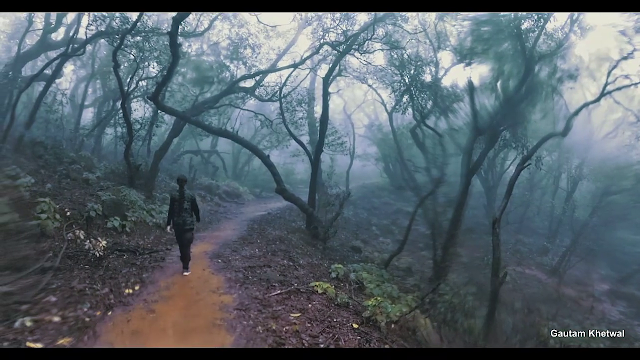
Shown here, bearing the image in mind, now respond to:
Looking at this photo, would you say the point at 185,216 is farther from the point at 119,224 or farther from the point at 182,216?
the point at 119,224

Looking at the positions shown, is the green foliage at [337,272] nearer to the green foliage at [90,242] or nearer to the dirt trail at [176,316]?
the dirt trail at [176,316]

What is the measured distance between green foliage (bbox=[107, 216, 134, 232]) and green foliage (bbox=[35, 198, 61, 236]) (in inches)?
46.5

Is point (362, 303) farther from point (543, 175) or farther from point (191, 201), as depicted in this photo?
point (543, 175)

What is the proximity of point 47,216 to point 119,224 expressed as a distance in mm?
1753

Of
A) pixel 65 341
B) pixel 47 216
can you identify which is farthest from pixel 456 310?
pixel 47 216

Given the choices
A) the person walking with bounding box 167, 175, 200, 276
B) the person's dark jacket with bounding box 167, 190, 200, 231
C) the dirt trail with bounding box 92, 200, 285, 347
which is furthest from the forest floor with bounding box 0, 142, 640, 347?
the person's dark jacket with bounding box 167, 190, 200, 231

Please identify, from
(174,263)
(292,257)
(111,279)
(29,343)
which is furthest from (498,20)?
(29,343)

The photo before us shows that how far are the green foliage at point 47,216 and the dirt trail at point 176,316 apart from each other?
7.31 ft

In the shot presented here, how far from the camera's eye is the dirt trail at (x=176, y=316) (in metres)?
4.37

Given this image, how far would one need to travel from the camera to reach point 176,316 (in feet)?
16.2

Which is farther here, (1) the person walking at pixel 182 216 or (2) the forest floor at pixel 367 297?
(1) the person walking at pixel 182 216

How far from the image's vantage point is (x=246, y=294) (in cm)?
575

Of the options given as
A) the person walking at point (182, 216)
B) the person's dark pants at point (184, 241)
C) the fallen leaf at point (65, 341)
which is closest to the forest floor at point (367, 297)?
the person's dark pants at point (184, 241)
